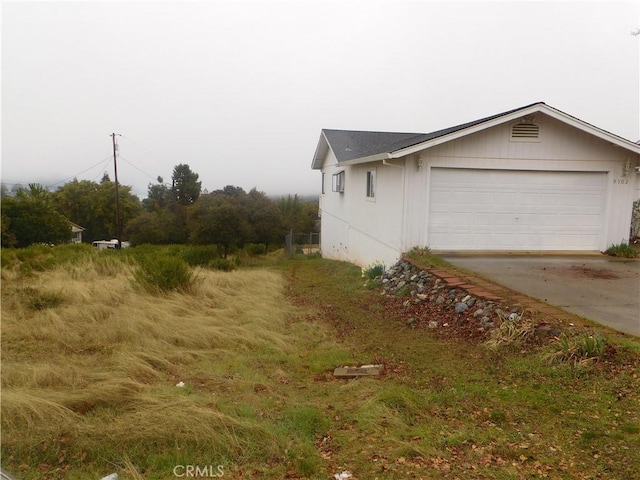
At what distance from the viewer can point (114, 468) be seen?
3.07 meters

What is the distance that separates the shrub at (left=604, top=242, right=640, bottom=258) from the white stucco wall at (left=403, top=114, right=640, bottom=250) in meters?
0.17

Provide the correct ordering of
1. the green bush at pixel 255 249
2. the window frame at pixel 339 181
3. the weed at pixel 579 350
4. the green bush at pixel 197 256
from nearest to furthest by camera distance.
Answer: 1. the weed at pixel 579 350
2. the green bush at pixel 197 256
3. the window frame at pixel 339 181
4. the green bush at pixel 255 249

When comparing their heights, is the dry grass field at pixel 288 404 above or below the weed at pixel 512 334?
below

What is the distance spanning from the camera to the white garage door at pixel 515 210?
405 inches

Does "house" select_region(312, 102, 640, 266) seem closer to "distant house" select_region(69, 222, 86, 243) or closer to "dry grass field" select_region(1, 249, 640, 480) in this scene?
"dry grass field" select_region(1, 249, 640, 480)

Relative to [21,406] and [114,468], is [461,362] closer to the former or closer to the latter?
[114,468]

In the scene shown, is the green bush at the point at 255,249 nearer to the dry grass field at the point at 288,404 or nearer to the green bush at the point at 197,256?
the green bush at the point at 197,256

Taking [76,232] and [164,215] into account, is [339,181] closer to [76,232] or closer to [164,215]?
[164,215]

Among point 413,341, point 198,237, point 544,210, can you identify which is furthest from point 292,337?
point 198,237

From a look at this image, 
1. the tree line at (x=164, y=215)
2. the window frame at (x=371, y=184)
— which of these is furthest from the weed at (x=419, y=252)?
the tree line at (x=164, y=215)

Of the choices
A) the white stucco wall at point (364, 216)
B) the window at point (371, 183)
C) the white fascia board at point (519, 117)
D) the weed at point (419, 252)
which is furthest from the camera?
the window at point (371, 183)

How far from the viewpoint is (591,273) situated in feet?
27.5

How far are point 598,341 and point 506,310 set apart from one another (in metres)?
1.46

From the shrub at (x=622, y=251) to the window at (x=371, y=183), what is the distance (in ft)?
20.7
